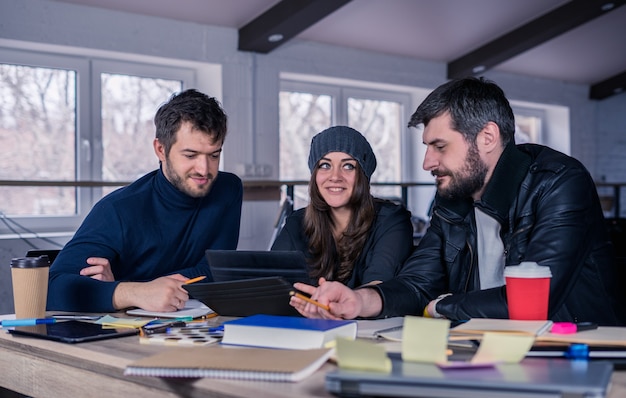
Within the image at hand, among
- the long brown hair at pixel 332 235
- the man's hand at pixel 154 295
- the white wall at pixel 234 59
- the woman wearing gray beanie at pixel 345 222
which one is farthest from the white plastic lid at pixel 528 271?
the white wall at pixel 234 59

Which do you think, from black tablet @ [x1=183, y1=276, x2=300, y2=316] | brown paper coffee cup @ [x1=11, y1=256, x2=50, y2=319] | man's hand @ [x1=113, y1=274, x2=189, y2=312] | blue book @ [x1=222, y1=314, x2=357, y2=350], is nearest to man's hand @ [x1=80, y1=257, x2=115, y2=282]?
man's hand @ [x1=113, y1=274, x2=189, y2=312]

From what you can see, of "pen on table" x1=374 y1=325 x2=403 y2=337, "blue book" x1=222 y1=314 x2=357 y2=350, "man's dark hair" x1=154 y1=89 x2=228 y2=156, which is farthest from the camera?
"man's dark hair" x1=154 y1=89 x2=228 y2=156

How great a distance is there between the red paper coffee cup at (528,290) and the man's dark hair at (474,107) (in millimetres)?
598

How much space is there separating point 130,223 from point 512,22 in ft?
16.0

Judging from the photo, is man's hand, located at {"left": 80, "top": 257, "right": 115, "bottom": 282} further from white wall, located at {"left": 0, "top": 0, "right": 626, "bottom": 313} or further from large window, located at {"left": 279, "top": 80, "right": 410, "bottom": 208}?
large window, located at {"left": 279, "top": 80, "right": 410, "bottom": 208}

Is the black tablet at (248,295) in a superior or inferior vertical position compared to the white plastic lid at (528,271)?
inferior

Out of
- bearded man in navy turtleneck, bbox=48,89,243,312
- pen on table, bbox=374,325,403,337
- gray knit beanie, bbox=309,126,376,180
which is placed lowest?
pen on table, bbox=374,325,403,337

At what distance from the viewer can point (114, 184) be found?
4309 millimetres

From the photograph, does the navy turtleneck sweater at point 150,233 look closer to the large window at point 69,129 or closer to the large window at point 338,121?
the large window at point 69,129

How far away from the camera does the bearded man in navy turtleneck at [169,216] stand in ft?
6.26

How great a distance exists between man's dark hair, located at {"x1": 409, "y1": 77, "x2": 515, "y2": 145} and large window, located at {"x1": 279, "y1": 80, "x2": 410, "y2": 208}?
3878 mm

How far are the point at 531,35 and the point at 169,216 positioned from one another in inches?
189

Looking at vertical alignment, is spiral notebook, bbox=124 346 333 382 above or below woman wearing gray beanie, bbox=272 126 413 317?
below

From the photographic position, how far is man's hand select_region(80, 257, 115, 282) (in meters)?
1.78
